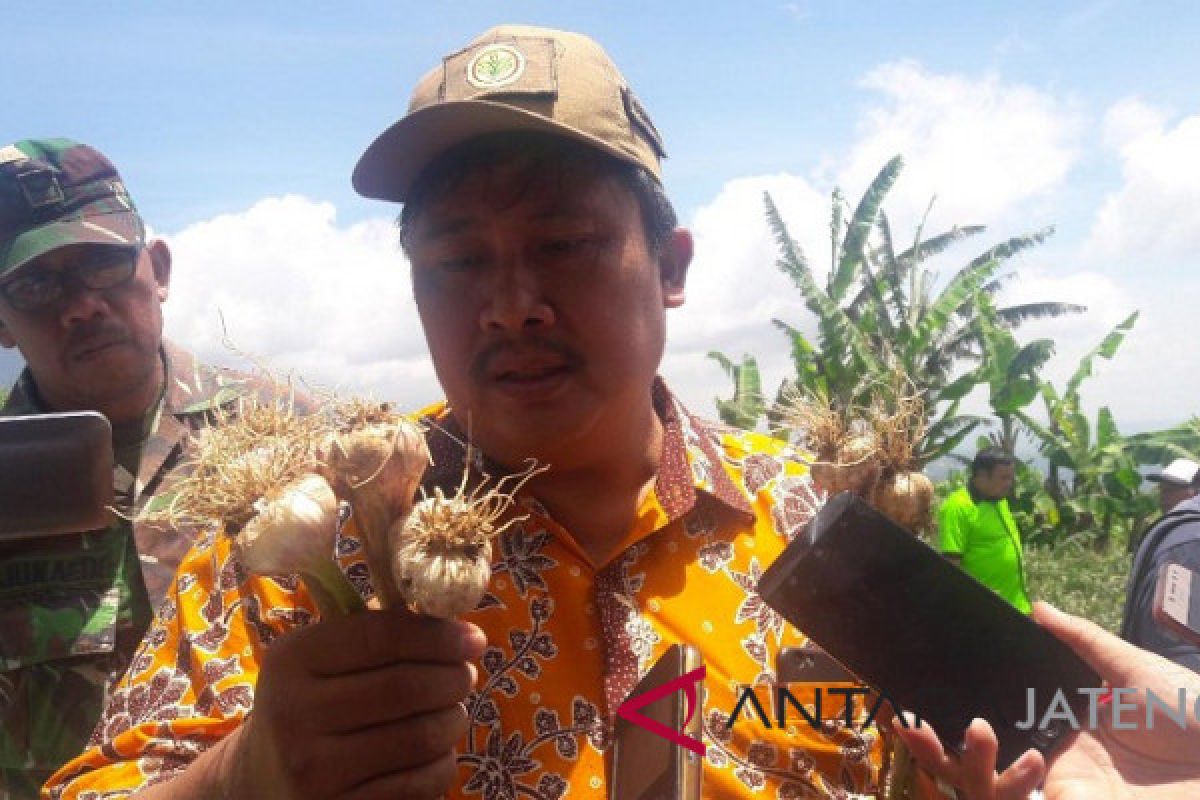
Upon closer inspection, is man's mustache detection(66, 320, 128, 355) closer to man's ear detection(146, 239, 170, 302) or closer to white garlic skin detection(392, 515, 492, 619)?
man's ear detection(146, 239, 170, 302)

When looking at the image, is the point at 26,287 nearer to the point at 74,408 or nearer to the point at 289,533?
the point at 74,408

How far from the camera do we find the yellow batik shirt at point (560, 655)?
1.30 metres

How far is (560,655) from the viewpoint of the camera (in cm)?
144

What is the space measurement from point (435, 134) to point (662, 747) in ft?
3.13

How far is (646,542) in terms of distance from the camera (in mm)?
1606

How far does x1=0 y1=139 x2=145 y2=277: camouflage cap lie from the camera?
240 cm

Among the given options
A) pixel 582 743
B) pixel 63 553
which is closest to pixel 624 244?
pixel 582 743

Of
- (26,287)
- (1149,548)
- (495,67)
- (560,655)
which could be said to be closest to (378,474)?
(560,655)

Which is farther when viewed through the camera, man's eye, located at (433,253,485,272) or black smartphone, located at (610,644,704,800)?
man's eye, located at (433,253,485,272)

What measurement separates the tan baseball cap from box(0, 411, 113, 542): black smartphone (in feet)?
1.94

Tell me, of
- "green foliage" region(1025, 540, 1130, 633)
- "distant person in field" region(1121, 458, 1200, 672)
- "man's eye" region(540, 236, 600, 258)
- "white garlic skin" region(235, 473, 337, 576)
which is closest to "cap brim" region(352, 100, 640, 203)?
"man's eye" region(540, 236, 600, 258)

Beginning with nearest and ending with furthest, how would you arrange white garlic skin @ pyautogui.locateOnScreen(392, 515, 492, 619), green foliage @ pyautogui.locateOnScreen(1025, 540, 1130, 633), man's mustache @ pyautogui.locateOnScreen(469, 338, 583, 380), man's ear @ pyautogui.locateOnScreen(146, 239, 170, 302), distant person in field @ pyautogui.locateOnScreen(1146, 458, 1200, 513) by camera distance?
white garlic skin @ pyautogui.locateOnScreen(392, 515, 492, 619), man's mustache @ pyautogui.locateOnScreen(469, 338, 583, 380), man's ear @ pyautogui.locateOnScreen(146, 239, 170, 302), distant person in field @ pyautogui.locateOnScreen(1146, 458, 1200, 513), green foliage @ pyautogui.locateOnScreen(1025, 540, 1130, 633)

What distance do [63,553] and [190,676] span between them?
4.39 ft

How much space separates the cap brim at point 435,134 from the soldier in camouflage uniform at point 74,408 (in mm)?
1014
